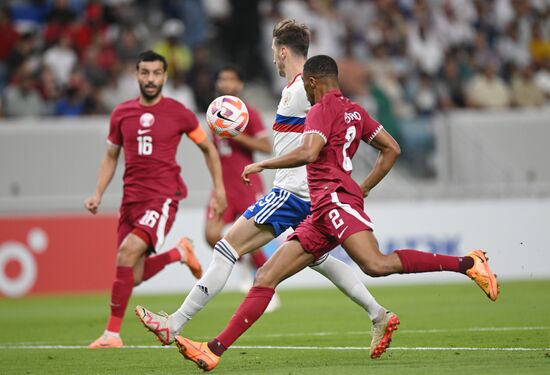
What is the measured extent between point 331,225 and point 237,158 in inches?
231

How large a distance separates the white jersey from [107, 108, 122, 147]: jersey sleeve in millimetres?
2223

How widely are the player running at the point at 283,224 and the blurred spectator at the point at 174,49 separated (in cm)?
1019

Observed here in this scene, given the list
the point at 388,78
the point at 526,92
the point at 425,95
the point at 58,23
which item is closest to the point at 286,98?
the point at 58,23

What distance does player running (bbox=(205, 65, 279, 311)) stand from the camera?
13406 millimetres

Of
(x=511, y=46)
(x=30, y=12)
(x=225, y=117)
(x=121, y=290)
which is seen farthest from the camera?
(x=511, y=46)

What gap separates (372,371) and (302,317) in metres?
5.11

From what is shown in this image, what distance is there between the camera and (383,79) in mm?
20656

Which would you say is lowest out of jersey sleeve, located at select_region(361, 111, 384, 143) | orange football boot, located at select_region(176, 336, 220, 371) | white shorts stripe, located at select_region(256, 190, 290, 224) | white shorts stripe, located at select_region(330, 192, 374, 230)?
orange football boot, located at select_region(176, 336, 220, 371)

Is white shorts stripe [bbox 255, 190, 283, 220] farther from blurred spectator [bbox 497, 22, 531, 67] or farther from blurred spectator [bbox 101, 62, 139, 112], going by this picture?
blurred spectator [bbox 497, 22, 531, 67]

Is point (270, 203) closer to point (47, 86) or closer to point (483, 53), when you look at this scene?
point (47, 86)

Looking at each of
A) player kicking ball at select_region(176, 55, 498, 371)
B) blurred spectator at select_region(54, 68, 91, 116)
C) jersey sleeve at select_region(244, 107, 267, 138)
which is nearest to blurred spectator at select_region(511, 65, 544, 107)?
blurred spectator at select_region(54, 68, 91, 116)

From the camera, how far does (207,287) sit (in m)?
8.99

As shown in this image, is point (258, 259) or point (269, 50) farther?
point (269, 50)

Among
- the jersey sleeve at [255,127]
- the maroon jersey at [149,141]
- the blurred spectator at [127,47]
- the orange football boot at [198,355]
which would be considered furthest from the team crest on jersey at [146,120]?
the blurred spectator at [127,47]
